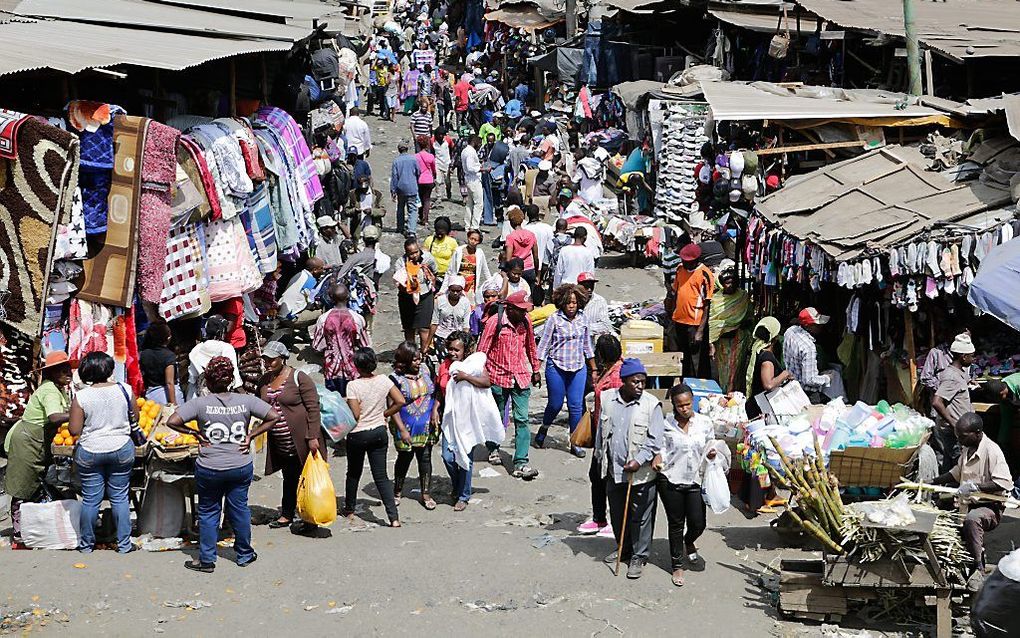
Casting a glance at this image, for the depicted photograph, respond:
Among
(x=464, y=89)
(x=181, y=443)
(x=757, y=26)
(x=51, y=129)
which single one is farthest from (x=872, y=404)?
(x=464, y=89)

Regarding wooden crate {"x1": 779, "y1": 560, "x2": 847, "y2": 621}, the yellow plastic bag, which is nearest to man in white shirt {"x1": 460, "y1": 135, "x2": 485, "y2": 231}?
the yellow plastic bag

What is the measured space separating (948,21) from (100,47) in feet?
34.2

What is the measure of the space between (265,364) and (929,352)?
545 centimetres

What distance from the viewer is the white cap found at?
1086 centimetres

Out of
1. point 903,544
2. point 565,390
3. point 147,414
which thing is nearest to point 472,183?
point 565,390

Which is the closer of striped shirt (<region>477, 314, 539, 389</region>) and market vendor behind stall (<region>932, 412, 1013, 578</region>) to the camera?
market vendor behind stall (<region>932, 412, 1013, 578</region>)

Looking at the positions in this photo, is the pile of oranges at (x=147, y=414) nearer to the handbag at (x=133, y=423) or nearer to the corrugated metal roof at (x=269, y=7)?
the handbag at (x=133, y=423)

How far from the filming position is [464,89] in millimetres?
29609

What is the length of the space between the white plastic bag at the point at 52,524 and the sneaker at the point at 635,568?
12.5 ft

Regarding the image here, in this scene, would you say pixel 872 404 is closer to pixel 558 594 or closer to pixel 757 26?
pixel 558 594

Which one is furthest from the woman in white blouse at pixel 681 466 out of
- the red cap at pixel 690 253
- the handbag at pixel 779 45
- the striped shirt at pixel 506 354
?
the handbag at pixel 779 45

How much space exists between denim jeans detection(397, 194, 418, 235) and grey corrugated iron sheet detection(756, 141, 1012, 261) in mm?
7415

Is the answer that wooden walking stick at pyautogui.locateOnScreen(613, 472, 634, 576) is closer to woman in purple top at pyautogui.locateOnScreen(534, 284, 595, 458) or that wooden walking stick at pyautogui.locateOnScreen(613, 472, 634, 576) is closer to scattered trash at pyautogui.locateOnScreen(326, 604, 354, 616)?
scattered trash at pyautogui.locateOnScreen(326, 604, 354, 616)

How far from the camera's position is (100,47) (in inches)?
478
